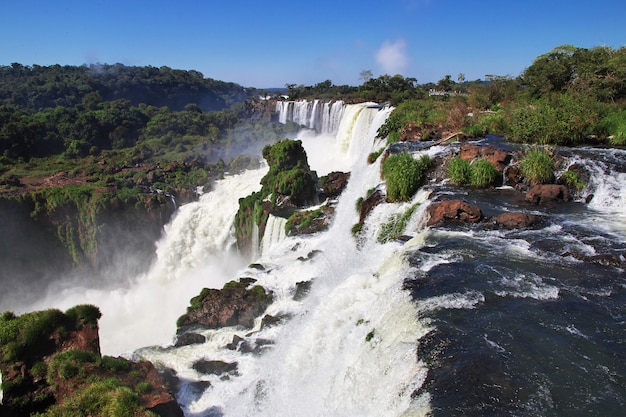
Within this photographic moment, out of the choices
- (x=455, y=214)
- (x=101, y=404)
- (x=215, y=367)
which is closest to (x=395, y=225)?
(x=455, y=214)

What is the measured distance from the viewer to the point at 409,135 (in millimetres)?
19562

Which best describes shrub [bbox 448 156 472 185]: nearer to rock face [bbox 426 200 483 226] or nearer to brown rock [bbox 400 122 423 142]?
rock face [bbox 426 200 483 226]

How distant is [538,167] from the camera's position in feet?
41.5

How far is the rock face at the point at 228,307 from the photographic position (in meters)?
11.7

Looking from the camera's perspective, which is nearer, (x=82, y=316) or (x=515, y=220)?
(x=82, y=316)

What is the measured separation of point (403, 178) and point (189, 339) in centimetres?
777

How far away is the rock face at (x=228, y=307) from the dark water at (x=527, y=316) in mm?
4807

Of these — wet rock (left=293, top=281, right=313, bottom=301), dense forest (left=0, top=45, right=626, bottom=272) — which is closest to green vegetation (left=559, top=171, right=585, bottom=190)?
dense forest (left=0, top=45, right=626, bottom=272)

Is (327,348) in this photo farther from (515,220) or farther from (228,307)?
(515,220)

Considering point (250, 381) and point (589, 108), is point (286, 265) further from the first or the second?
point (589, 108)

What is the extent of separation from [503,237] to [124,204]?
24.2 meters

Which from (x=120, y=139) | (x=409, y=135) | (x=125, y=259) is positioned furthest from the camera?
(x=120, y=139)

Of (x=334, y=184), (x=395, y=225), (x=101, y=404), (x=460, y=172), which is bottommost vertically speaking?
(x=101, y=404)

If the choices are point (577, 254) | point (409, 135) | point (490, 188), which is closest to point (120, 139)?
point (409, 135)
